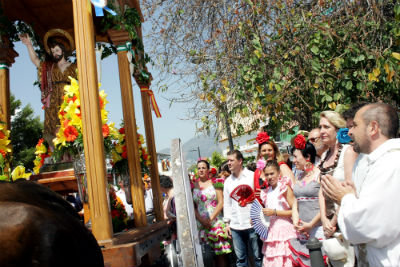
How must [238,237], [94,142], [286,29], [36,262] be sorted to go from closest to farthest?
[36,262]
[94,142]
[238,237]
[286,29]

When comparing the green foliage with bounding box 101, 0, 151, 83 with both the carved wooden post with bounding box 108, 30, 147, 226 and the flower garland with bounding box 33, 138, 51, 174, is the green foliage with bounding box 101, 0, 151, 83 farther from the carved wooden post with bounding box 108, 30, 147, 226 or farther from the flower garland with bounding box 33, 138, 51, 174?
the flower garland with bounding box 33, 138, 51, 174

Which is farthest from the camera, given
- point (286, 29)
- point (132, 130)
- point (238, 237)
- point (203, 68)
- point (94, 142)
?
point (203, 68)

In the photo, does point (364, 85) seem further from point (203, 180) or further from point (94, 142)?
point (94, 142)

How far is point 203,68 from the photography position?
6.48 meters

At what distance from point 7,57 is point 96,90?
2.39 metres

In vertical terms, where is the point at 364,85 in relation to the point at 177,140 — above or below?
above

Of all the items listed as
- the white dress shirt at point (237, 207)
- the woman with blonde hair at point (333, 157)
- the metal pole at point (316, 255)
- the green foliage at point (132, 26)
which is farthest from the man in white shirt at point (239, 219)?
the metal pole at point (316, 255)

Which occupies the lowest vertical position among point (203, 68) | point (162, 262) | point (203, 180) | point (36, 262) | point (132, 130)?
point (162, 262)

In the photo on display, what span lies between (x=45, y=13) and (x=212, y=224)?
415 cm

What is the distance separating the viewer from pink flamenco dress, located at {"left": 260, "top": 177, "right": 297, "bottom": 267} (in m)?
4.32

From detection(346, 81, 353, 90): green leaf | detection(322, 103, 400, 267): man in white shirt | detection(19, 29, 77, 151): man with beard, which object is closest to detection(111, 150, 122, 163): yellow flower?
detection(19, 29, 77, 151): man with beard

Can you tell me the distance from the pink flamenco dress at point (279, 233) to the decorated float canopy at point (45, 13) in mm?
3175

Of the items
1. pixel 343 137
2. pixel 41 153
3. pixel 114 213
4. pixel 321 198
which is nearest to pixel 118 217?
pixel 114 213

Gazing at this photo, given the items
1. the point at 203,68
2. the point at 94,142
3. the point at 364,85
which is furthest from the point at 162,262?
the point at 364,85
